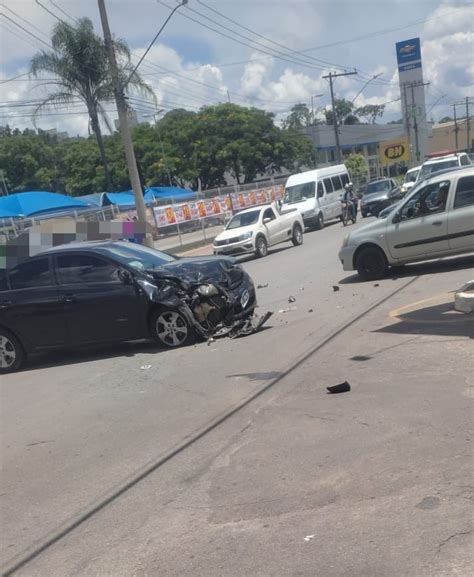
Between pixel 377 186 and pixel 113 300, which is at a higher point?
pixel 377 186

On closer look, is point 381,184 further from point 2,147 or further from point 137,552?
point 2,147

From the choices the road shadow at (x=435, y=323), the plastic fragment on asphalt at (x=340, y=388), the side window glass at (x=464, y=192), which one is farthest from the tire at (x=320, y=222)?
the plastic fragment on asphalt at (x=340, y=388)

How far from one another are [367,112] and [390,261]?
126090mm

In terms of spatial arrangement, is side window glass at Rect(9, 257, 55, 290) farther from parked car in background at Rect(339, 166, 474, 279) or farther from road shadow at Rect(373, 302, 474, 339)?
parked car in background at Rect(339, 166, 474, 279)

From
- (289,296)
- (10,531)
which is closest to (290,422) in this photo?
(10,531)

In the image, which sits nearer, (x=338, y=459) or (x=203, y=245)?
(x=338, y=459)

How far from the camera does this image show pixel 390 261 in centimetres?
1213

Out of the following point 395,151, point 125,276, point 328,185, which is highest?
point 395,151

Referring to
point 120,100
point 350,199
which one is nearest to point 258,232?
point 120,100

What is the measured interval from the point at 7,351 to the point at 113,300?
1.90 metres

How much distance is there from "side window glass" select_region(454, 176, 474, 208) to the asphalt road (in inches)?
127

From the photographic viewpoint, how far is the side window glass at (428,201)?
1159cm

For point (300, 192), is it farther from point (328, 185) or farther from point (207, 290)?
point (207, 290)

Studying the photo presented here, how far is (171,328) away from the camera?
912cm
